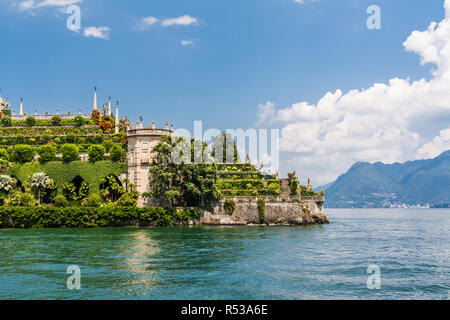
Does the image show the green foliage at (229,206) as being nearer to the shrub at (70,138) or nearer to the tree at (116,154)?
the tree at (116,154)

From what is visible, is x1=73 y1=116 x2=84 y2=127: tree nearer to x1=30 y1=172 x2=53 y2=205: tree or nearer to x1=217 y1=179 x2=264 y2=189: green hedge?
x1=30 y1=172 x2=53 y2=205: tree

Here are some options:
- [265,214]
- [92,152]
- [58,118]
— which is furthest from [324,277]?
[58,118]

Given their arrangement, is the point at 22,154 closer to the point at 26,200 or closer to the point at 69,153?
the point at 69,153

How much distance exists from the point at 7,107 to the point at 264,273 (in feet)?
431

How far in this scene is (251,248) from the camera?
37219 mm

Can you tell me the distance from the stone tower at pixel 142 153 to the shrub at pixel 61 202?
1184cm

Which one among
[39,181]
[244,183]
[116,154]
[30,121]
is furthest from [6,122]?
[244,183]

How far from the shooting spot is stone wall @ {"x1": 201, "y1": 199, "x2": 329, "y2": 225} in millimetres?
64625

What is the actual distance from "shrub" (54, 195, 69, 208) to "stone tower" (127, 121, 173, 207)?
38.9ft

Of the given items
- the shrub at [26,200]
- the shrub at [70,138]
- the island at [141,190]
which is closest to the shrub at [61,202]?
the island at [141,190]

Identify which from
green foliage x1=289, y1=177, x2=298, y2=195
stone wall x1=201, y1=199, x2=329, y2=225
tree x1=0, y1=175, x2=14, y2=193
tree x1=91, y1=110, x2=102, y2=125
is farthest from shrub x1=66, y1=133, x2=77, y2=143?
green foliage x1=289, y1=177, x2=298, y2=195

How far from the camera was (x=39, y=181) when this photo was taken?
67375 millimetres

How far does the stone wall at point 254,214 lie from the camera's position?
6462 cm
